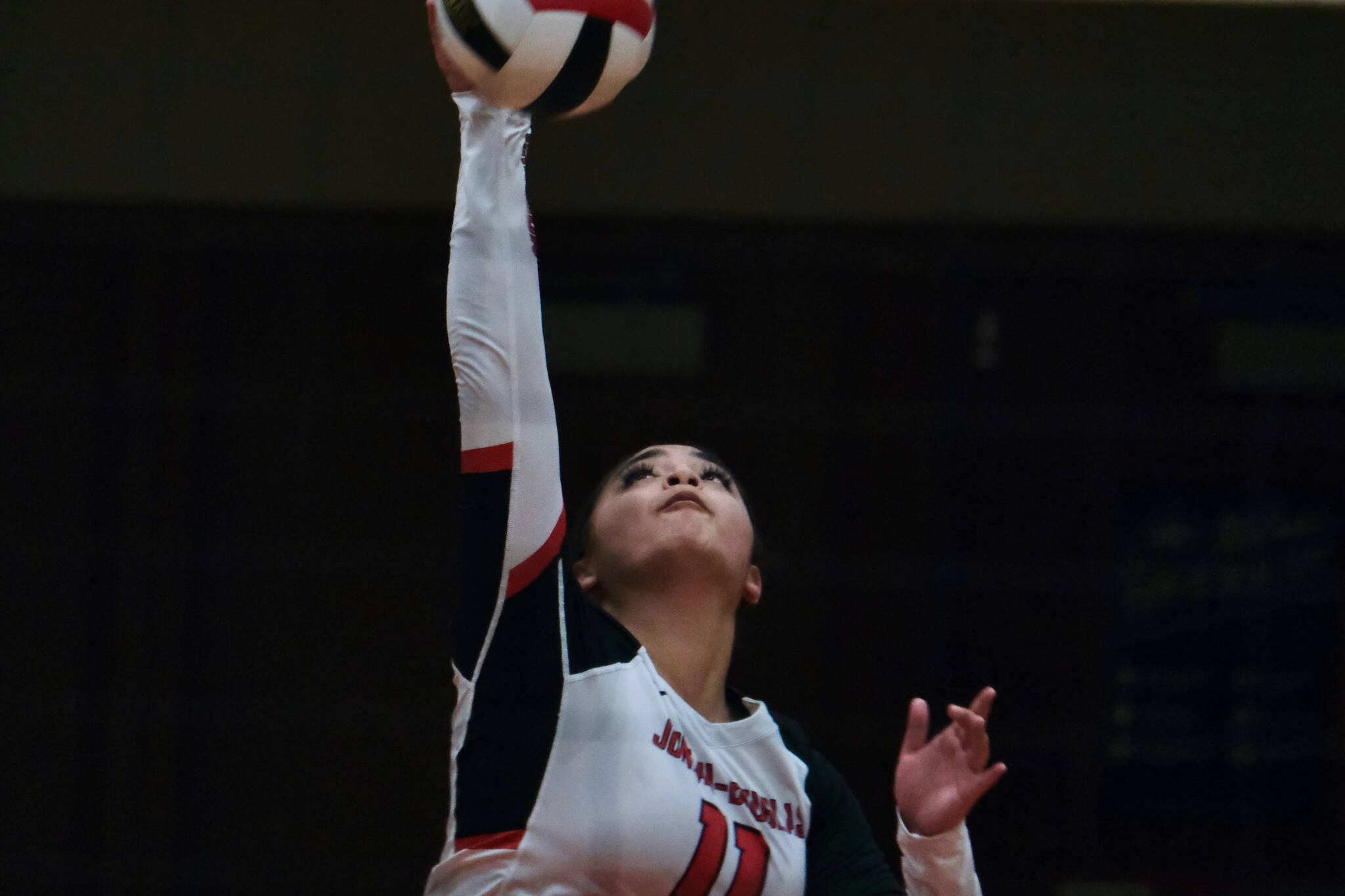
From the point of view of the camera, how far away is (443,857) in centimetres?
190

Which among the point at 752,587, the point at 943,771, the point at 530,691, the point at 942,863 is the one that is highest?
the point at 752,587

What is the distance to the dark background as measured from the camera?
360 cm

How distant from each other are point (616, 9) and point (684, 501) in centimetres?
63

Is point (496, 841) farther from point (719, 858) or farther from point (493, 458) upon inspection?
point (493, 458)

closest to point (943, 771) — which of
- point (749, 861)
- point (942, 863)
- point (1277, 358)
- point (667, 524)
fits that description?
point (942, 863)

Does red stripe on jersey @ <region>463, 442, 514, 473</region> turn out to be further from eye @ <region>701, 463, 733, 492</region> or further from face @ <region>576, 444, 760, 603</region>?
eye @ <region>701, 463, 733, 492</region>

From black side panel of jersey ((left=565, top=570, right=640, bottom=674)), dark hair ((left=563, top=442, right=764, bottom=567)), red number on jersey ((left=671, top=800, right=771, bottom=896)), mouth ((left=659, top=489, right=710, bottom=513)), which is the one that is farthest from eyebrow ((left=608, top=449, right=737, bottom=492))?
red number on jersey ((left=671, top=800, right=771, bottom=896))

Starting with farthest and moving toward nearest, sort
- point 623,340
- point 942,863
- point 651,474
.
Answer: point 623,340 < point 651,474 < point 942,863

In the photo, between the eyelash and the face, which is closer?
the face

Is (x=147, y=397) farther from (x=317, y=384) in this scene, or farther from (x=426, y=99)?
(x=426, y=99)

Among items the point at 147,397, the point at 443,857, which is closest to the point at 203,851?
the point at 147,397

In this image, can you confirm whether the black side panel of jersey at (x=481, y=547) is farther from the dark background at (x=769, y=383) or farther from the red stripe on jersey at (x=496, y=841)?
the dark background at (x=769, y=383)

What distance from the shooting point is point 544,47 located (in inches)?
73.2

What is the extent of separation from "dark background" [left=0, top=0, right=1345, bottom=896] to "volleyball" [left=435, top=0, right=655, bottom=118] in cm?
165
